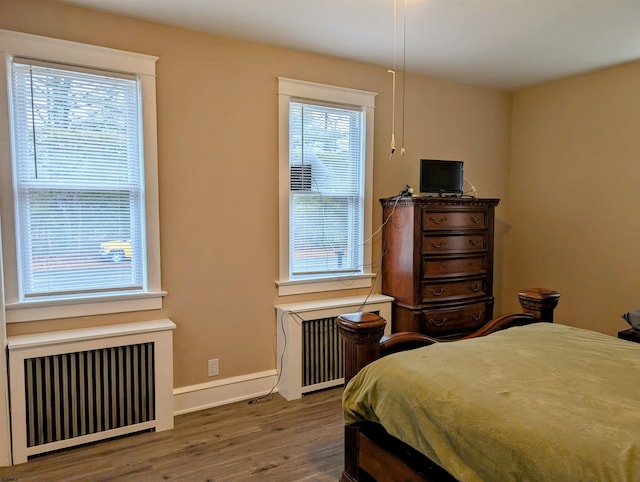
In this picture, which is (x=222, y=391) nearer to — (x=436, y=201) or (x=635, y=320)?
(x=436, y=201)

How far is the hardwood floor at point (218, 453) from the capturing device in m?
2.31

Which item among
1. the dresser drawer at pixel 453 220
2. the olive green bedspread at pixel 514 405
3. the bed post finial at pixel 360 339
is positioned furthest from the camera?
the dresser drawer at pixel 453 220

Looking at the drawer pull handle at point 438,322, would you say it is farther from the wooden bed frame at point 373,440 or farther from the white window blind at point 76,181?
the white window blind at point 76,181

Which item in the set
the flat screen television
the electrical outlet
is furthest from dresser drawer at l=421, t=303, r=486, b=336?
the electrical outlet

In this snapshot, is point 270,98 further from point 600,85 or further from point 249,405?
point 600,85

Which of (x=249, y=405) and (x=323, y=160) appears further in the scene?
(x=323, y=160)

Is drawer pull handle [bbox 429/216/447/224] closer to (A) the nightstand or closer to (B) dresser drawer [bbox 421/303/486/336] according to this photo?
(B) dresser drawer [bbox 421/303/486/336]

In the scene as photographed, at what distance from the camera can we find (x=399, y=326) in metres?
3.70

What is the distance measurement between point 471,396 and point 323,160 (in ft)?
7.94

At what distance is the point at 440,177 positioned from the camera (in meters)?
3.75

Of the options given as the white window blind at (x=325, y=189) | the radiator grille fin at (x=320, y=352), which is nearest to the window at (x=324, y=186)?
the white window blind at (x=325, y=189)

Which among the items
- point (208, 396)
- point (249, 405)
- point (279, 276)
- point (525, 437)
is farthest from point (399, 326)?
point (525, 437)

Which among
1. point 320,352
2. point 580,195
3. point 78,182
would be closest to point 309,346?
point 320,352

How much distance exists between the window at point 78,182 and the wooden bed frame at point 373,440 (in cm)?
157
